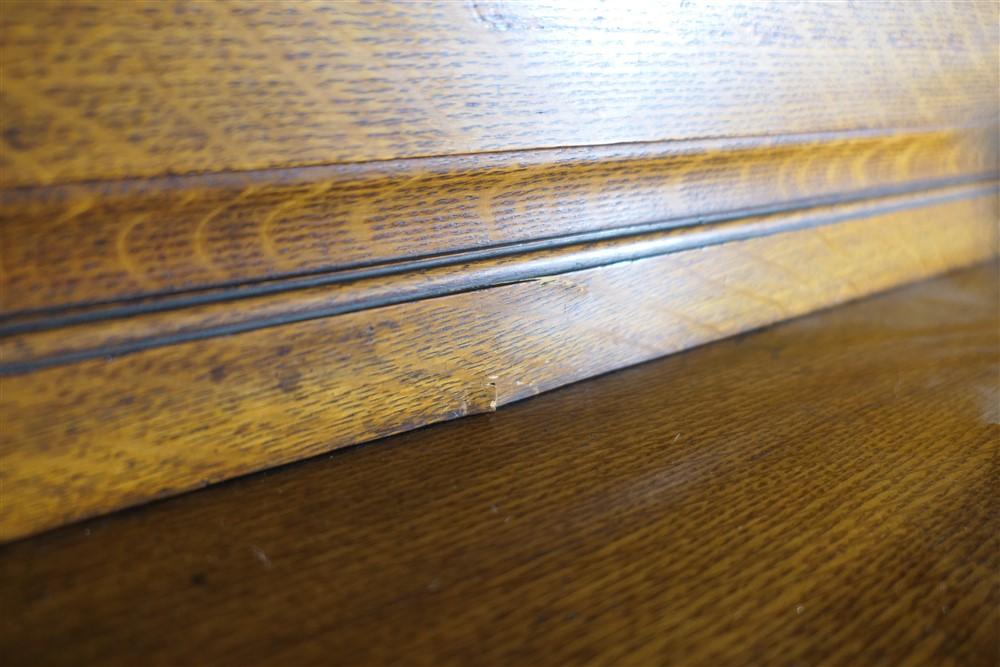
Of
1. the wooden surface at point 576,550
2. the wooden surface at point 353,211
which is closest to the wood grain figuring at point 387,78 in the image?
the wooden surface at point 353,211

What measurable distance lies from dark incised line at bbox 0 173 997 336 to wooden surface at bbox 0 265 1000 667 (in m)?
0.08

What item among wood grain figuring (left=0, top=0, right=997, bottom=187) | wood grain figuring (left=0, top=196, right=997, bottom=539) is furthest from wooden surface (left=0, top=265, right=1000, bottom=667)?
wood grain figuring (left=0, top=0, right=997, bottom=187)

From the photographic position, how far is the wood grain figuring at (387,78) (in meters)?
0.27

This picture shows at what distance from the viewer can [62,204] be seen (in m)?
0.27

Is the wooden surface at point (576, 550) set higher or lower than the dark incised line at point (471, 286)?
lower

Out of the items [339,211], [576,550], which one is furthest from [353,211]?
[576,550]

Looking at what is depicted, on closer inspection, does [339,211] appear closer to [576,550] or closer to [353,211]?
[353,211]

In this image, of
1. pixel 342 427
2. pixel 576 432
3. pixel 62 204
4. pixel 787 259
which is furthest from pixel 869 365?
pixel 62 204

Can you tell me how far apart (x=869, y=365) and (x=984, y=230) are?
37cm

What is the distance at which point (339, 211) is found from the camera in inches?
13.1

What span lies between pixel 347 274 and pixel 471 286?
0.22 feet

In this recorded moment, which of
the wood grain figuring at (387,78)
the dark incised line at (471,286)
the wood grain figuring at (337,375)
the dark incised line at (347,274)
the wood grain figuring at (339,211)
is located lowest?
the wood grain figuring at (337,375)

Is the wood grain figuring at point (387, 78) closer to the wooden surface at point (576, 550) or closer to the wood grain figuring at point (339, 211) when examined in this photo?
the wood grain figuring at point (339, 211)

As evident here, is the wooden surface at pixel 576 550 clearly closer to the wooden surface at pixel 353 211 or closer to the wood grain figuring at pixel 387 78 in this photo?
the wooden surface at pixel 353 211
